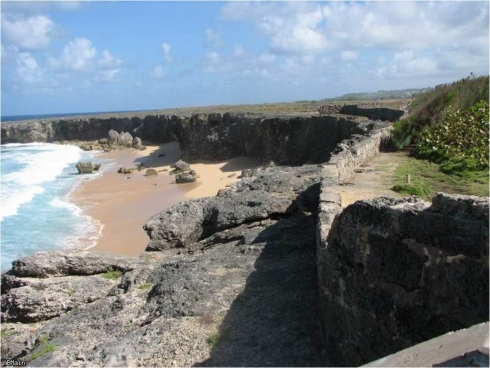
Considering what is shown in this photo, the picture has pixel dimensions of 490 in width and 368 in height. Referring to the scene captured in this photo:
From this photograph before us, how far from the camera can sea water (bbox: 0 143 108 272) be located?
56.0 ft

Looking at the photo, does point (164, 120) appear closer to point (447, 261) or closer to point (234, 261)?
point (234, 261)

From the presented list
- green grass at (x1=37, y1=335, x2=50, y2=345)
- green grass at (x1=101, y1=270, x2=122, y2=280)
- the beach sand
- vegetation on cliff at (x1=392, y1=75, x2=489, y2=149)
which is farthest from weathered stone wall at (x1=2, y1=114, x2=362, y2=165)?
green grass at (x1=37, y1=335, x2=50, y2=345)

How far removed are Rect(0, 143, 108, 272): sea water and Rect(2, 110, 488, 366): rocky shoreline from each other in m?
6.54

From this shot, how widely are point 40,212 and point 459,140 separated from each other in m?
17.4

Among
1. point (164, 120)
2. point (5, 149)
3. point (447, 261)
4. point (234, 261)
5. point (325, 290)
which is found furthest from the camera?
point (5, 149)

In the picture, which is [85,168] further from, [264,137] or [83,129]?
[83,129]

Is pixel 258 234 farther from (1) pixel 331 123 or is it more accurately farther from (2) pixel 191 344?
(1) pixel 331 123

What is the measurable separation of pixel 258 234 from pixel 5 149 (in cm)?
5750

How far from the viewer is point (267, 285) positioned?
7.25m

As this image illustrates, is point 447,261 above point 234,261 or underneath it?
above

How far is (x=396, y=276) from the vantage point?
4098mm

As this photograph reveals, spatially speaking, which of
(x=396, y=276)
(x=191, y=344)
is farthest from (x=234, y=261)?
(x=396, y=276)

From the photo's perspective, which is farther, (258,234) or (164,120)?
(164,120)

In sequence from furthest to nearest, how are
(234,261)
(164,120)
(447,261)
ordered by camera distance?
(164,120) → (234,261) → (447,261)
